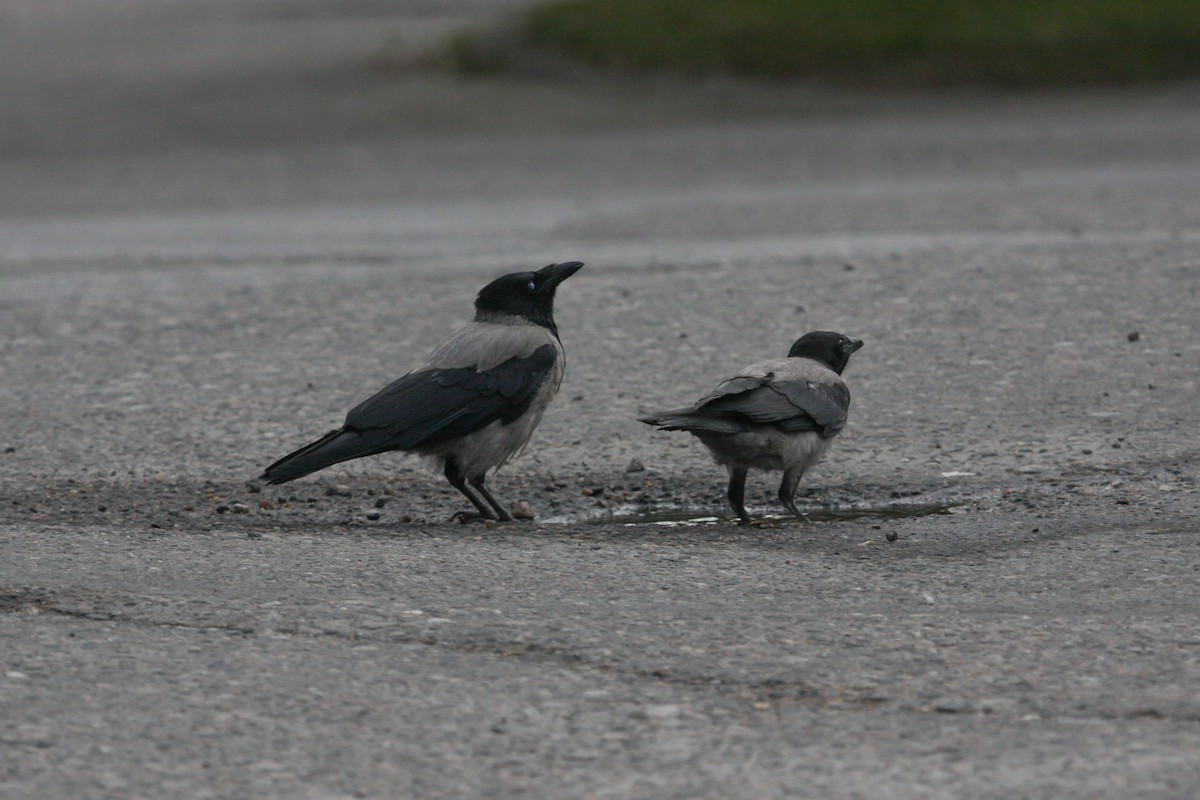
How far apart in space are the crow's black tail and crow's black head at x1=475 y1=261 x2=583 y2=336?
1.07 metres

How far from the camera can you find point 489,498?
677cm

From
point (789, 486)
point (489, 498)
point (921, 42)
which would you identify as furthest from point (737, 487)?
point (921, 42)

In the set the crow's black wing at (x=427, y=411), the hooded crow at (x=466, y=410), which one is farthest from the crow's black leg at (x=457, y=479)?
the crow's black wing at (x=427, y=411)

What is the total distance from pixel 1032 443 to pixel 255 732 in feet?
12.9

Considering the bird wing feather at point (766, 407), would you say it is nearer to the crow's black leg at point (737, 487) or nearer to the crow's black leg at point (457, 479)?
the crow's black leg at point (737, 487)

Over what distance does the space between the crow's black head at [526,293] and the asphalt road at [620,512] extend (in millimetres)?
584

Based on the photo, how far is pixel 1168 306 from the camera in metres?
9.39

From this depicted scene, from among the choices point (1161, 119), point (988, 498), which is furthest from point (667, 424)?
point (1161, 119)

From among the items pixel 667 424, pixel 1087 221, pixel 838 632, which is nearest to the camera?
pixel 838 632

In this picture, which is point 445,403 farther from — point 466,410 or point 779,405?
point 779,405

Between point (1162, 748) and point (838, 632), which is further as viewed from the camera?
point (838, 632)

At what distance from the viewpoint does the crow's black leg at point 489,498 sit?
6641mm

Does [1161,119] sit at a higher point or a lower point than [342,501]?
higher

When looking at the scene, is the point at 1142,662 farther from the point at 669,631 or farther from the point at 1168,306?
the point at 1168,306
